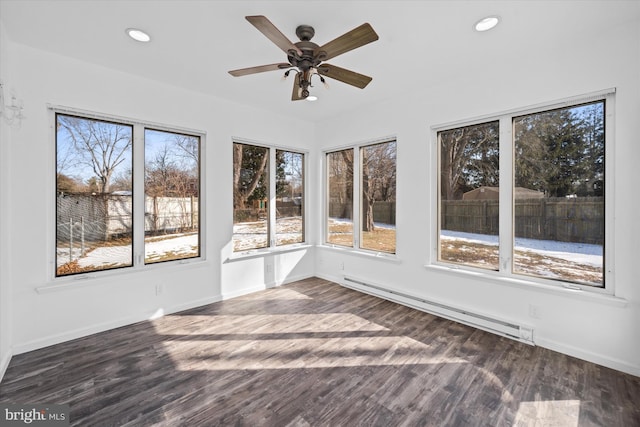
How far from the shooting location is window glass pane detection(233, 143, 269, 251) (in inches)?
168

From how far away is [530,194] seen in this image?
2898mm

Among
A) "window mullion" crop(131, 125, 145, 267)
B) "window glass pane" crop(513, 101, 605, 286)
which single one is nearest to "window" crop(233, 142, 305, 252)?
"window mullion" crop(131, 125, 145, 267)

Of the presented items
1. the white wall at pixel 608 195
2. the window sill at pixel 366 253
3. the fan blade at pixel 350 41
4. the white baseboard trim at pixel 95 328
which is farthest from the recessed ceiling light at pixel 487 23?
the white baseboard trim at pixel 95 328

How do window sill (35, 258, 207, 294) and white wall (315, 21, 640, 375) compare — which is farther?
window sill (35, 258, 207, 294)

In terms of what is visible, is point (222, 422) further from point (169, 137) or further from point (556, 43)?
point (556, 43)

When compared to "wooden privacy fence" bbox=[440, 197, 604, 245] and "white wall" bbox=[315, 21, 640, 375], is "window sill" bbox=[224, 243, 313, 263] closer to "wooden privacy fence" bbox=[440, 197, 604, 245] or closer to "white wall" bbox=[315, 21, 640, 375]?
"white wall" bbox=[315, 21, 640, 375]

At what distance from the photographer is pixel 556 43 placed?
2578 millimetres

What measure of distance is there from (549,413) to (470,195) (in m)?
2.12

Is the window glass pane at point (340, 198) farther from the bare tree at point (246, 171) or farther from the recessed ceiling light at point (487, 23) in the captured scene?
the recessed ceiling light at point (487, 23)

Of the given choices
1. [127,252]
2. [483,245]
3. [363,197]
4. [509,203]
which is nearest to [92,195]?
[127,252]

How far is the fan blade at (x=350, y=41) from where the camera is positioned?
1819 millimetres

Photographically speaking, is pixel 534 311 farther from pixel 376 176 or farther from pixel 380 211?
pixel 376 176

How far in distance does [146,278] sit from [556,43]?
4797 mm

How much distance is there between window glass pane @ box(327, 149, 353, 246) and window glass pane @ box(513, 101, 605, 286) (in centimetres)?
238
